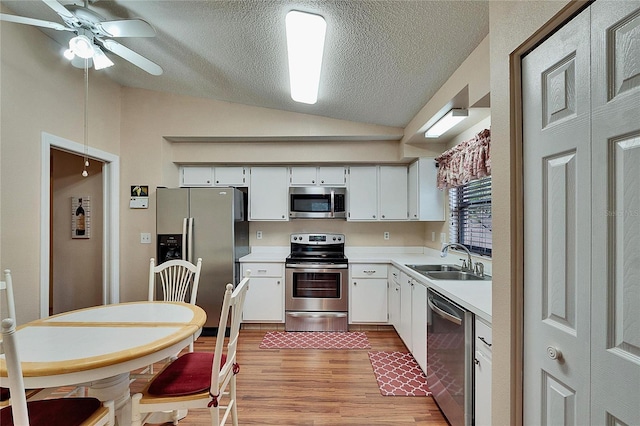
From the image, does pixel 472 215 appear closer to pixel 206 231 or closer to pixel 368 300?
pixel 368 300

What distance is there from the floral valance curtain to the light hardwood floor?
1812mm

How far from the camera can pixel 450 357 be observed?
1701mm

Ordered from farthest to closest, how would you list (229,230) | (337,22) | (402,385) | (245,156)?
1. (245,156)
2. (229,230)
3. (402,385)
4. (337,22)

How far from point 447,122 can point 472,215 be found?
94 cm

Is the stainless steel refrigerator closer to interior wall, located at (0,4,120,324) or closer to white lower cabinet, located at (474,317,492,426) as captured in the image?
interior wall, located at (0,4,120,324)

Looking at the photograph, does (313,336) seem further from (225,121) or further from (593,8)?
(593,8)

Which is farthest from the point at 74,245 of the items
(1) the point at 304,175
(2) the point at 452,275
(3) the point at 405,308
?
(2) the point at 452,275

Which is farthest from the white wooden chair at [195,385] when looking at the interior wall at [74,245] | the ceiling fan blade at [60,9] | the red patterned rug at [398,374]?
the interior wall at [74,245]

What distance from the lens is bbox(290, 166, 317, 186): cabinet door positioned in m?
3.66

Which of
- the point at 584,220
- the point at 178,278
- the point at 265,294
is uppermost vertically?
the point at 584,220

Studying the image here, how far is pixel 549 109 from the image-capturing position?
94 centimetres

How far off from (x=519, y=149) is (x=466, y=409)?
141 centimetres

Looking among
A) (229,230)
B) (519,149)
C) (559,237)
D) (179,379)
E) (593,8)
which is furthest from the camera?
(229,230)

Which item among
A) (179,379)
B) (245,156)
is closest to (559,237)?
(179,379)
